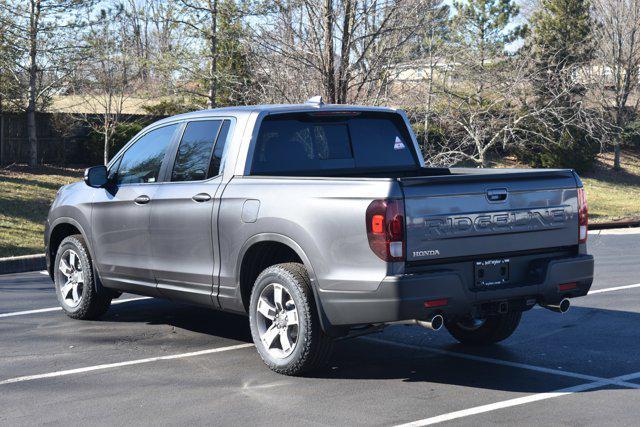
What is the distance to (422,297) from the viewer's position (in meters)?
5.89

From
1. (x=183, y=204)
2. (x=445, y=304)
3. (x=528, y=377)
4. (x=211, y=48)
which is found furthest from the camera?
(x=211, y=48)

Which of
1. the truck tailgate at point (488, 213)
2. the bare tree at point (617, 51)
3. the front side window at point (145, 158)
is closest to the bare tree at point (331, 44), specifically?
the front side window at point (145, 158)

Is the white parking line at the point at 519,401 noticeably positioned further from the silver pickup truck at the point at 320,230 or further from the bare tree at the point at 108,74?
the bare tree at the point at 108,74

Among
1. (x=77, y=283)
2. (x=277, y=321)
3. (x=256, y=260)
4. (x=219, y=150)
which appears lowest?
(x=77, y=283)

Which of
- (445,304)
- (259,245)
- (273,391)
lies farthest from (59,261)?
(445,304)

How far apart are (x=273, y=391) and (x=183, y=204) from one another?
1.96 metres

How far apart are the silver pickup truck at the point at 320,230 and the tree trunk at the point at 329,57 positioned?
8372 mm

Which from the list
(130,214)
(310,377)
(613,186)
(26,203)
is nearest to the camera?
(310,377)

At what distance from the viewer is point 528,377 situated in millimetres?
6547

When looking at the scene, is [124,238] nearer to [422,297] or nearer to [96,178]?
[96,178]

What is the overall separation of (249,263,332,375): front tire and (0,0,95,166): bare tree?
74.5 ft

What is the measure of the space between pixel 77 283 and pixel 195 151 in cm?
220

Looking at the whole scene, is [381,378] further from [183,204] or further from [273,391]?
[183,204]

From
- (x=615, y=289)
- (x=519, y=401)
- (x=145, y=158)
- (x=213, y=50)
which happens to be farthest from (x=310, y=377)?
(x=213, y=50)
